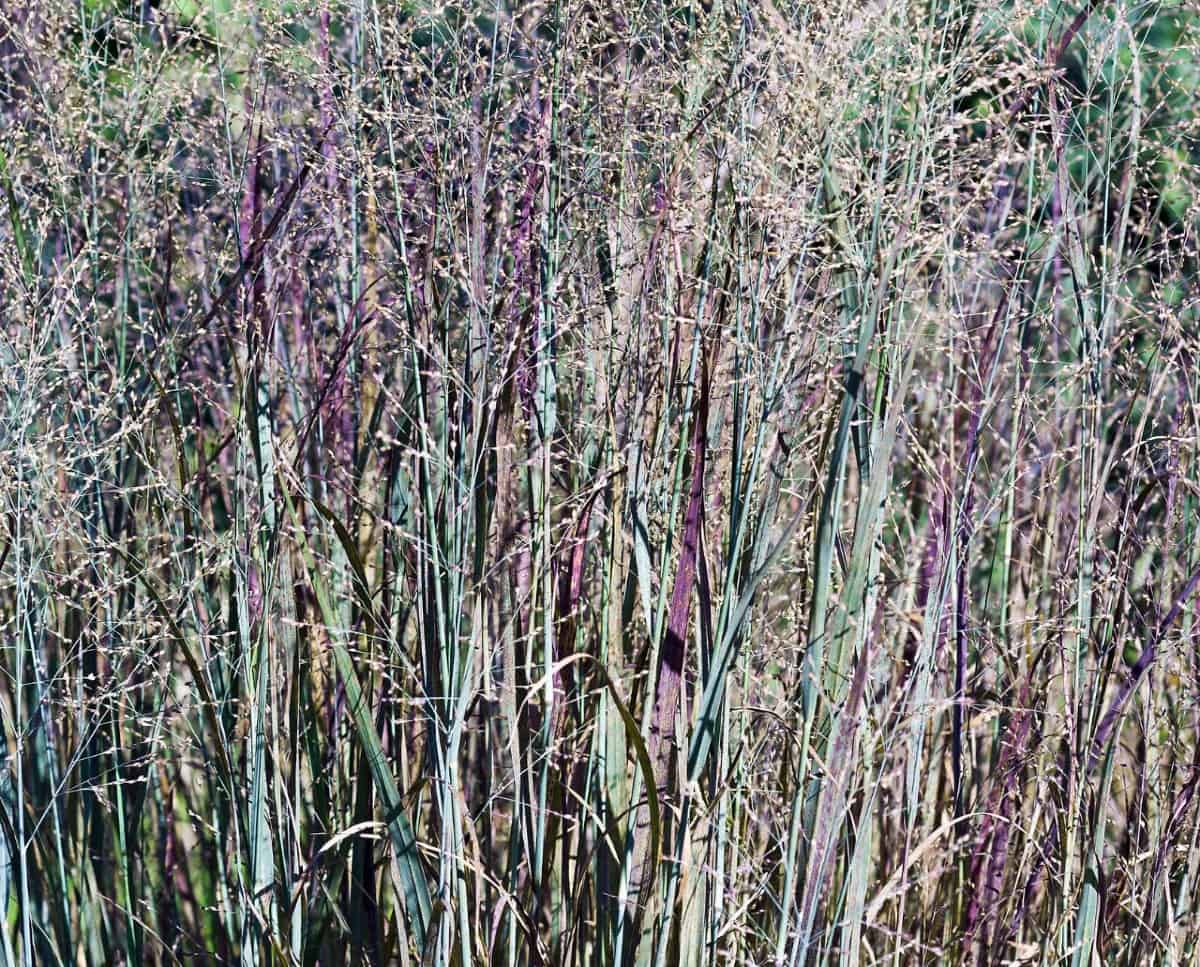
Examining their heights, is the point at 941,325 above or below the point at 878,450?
above

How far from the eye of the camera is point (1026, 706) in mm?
1537

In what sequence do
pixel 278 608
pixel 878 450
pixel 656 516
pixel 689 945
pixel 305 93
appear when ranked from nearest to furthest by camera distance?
pixel 878 450 < pixel 689 945 < pixel 656 516 < pixel 278 608 < pixel 305 93

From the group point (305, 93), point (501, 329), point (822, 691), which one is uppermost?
point (305, 93)

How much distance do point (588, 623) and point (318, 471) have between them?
0.44 meters

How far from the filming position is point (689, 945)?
1.27 metres

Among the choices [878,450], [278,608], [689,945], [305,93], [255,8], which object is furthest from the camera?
[305,93]

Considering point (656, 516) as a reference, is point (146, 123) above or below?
above

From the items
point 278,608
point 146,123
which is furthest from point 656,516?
point 146,123

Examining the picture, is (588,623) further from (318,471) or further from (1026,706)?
(1026,706)

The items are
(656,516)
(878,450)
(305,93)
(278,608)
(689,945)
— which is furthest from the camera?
(305,93)

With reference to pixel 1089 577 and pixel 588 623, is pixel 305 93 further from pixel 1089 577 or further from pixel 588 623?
pixel 1089 577

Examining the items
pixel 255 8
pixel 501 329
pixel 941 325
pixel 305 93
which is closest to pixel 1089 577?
pixel 941 325

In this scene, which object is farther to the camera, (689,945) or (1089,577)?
(1089,577)

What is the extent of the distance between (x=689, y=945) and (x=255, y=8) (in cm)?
127
